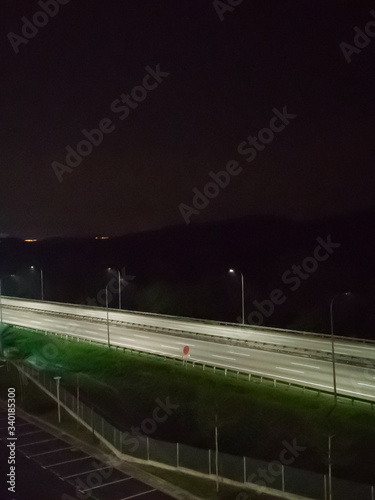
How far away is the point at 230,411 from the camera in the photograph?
28312 millimetres

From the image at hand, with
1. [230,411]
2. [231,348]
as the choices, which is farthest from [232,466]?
[231,348]

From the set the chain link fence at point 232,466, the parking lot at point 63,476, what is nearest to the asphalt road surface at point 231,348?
the chain link fence at point 232,466

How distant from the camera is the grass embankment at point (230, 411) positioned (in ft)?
76.1

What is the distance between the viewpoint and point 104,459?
2070cm

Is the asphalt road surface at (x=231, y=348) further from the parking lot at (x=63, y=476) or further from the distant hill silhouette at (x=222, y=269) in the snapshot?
the distant hill silhouette at (x=222, y=269)

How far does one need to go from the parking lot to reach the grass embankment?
17.5ft

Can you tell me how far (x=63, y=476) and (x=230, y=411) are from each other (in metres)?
11.7

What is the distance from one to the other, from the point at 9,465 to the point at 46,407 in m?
7.24

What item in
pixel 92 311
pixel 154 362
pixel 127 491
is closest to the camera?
pixel 127 491

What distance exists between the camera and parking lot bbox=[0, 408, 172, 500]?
695 inches

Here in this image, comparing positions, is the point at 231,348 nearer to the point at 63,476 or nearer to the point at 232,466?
the point at 232,466

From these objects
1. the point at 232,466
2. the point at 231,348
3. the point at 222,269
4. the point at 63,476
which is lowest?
the point at 63,476

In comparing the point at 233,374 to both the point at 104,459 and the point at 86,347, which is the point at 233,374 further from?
the point at 86,347

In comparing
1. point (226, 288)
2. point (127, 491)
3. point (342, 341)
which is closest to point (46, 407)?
point (127, 491)
